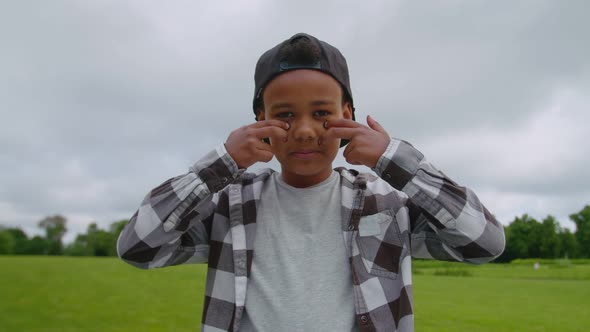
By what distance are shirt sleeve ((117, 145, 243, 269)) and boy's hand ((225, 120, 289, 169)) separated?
0.04 meters

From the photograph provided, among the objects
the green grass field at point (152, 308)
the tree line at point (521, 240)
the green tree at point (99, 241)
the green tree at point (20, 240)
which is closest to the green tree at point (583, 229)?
the tree line at point (521, 240)

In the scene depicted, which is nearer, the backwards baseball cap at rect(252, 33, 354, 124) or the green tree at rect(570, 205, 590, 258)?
the backwards baseball cap at rect(252, 33, 354, 124)

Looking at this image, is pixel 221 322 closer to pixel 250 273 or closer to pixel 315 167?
pixel 250 273

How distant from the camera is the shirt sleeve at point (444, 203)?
1.57 meters

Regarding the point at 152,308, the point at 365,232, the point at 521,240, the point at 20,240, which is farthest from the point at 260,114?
the point at 20,240

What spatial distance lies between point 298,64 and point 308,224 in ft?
2.19

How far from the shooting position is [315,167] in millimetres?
1728

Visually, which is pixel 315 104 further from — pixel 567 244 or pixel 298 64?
pixel 567 244

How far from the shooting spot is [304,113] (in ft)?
5.50

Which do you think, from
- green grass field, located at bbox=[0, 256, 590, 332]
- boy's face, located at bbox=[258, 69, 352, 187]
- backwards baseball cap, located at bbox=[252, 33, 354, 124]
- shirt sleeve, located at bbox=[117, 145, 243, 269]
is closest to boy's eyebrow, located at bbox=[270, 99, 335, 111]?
boy's face, located at bbox=[258, 69, 352, 187]

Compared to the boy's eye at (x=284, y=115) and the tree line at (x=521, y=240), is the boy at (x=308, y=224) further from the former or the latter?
the tree line at (x=521, y=240)

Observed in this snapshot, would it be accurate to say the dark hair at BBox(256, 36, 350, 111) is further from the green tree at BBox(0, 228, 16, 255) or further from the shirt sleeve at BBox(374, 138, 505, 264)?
the green tree at BBox(0, 228, 16, 255)

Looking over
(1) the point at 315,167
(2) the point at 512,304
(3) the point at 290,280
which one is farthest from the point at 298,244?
(2) the point at 512,304

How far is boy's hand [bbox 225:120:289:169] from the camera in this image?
5.34 ft
